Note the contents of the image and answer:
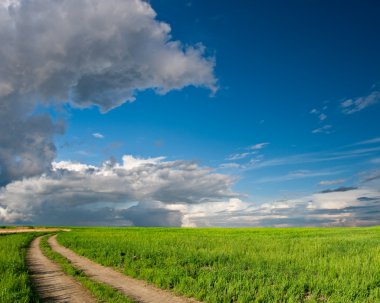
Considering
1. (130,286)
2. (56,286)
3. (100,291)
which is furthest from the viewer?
(130,286)

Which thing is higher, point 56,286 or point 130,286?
point 56,286

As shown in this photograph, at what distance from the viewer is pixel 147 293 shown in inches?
568

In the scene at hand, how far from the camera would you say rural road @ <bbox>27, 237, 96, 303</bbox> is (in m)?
13.3

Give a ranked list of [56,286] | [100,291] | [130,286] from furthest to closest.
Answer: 1. [130,286]
2. [56,286]
3. [100,291]

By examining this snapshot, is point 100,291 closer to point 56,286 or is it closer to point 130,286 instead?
point 130,286

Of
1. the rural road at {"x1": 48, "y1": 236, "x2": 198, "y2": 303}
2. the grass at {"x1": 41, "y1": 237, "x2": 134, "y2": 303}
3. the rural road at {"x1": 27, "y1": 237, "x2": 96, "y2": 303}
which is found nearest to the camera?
the grass at {"x1": 41, "y1": 237, "x2": 134, "y2": 303}

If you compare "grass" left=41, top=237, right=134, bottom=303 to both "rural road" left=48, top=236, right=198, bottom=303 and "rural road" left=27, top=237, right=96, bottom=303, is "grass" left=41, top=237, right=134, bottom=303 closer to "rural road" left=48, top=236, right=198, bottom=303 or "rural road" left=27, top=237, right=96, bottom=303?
"rural road" left=27, top=237, right=96, bottom=303

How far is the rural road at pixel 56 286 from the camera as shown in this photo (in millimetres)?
13305

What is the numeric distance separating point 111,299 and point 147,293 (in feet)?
6.85

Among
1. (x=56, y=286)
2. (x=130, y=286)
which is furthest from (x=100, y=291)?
(x=56, y=286)

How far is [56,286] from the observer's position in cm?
1550

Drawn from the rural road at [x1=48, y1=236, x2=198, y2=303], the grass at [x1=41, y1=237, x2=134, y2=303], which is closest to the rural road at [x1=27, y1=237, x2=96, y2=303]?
the grass at [x1=41, y1=237, x2=134, y2=303]

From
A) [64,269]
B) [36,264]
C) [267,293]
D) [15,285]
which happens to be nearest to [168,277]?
[267,293]

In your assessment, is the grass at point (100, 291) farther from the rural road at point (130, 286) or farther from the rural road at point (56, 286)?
the rural road at point (130, 286)
